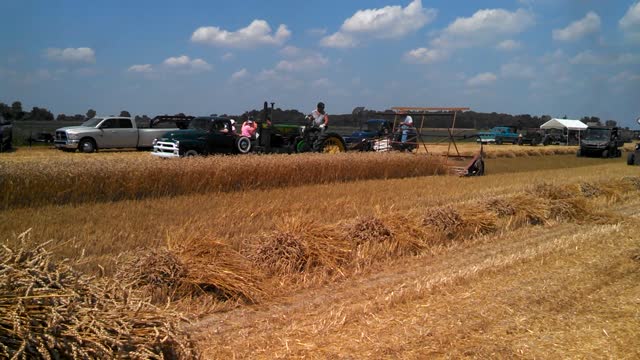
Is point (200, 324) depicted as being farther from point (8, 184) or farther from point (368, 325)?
point (8, 184)

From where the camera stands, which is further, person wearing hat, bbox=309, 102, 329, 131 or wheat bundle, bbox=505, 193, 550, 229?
person wearing hat, bbox=309, 102, 329, 131

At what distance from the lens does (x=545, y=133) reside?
49.5 metres

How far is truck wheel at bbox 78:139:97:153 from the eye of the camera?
76.9 feet

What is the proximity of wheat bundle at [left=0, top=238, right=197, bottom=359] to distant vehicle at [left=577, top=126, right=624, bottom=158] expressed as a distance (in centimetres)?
3236

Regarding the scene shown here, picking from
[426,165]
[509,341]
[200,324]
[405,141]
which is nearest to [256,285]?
[200,324]

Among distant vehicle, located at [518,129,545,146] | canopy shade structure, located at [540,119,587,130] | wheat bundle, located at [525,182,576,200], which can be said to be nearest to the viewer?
wheat bundle, located at [525,182,576,200]

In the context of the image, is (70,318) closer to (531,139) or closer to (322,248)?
(322,248)

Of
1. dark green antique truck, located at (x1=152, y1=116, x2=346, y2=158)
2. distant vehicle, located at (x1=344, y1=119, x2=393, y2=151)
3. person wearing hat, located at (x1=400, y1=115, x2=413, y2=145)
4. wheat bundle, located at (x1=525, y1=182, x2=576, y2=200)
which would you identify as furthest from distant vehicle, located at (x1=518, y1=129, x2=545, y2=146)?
wheat bundle, located at (x1=525, y1=182, x2=576, y2=200)

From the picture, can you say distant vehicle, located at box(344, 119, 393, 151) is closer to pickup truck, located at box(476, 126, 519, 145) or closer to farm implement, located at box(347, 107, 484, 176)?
farm implement, located at box(347, 107, 484, 176)

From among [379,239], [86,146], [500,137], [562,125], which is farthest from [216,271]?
[562,125]

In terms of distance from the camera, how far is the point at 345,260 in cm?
696

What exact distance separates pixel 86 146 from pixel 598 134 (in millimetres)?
27598

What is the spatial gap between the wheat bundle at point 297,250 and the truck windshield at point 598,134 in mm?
29556

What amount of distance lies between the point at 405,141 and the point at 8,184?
14.0 m
